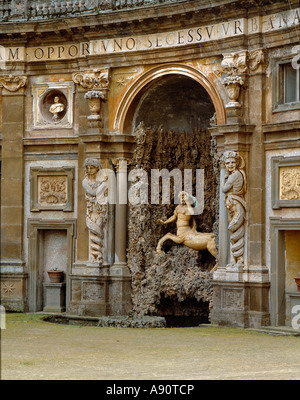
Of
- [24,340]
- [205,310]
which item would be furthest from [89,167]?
[24,340]

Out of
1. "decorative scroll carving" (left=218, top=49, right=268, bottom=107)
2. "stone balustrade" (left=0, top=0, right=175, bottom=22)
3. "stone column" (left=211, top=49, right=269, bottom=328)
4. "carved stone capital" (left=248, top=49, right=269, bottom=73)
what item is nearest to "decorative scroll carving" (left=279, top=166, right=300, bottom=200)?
"stone column" (left=211, top=49, right=269, bottom=328)

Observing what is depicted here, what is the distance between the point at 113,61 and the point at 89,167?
8.46ft

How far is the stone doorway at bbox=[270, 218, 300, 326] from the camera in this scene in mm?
19344

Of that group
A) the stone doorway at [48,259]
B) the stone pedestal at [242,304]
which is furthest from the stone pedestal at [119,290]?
the stone pedestal at [242,304]

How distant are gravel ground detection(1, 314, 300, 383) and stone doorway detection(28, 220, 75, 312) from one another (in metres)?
2.94

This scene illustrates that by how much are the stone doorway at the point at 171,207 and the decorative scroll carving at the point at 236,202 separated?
1750 millimetres

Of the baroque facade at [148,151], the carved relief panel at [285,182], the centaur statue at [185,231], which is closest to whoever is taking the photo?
the carved relief panel at [285,182]

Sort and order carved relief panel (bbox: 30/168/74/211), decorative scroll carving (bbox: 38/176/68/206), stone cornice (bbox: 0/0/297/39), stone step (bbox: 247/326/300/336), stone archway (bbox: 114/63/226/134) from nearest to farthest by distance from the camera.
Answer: stone step (bbox: 247/326/300/336) < stone cornice (bbox: 0/0/297/39) < stone archway (bbox: 114/63/226/134) < carved relief panel (bbox: 30/168/74/211) < decorative scroll carving (bbox: 38/176/68/206)

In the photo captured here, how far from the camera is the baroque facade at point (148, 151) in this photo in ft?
64.1

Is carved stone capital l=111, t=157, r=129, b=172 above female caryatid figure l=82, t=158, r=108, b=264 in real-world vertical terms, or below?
above

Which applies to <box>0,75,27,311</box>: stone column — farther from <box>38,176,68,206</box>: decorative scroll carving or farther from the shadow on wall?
the shadow on wall

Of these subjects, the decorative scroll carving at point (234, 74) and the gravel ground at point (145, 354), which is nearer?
the gravel ground at point (145, 354)

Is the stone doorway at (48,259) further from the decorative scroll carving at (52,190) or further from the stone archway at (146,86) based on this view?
the stone archway at (146,86)

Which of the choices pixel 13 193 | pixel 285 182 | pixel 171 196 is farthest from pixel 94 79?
pixel 285 182
